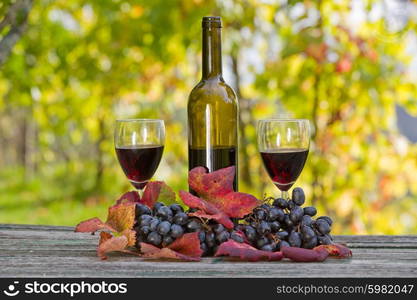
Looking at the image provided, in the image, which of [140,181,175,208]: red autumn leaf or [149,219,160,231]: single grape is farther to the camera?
[140,181,175,208]: red autumn leaf

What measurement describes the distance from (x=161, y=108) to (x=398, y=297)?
152 inches

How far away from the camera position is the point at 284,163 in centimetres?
150

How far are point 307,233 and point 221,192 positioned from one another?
20cm

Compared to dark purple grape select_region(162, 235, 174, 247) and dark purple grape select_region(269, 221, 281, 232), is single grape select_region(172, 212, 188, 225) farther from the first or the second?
dark purple grape select_region(269, 221, 281, 232)

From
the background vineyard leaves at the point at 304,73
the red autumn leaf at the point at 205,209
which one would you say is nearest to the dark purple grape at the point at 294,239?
the red autumn leaf at the point at 205,209

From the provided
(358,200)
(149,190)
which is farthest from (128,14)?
(149,190)

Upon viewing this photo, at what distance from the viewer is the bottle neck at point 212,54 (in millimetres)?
1521

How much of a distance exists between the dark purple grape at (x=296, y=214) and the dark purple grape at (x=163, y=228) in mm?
254

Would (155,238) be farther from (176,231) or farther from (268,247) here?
(268,247)

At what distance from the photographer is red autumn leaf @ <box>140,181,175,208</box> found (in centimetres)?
150

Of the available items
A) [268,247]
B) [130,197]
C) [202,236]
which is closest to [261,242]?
[268,247]

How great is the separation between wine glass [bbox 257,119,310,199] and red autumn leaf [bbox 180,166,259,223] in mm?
121
